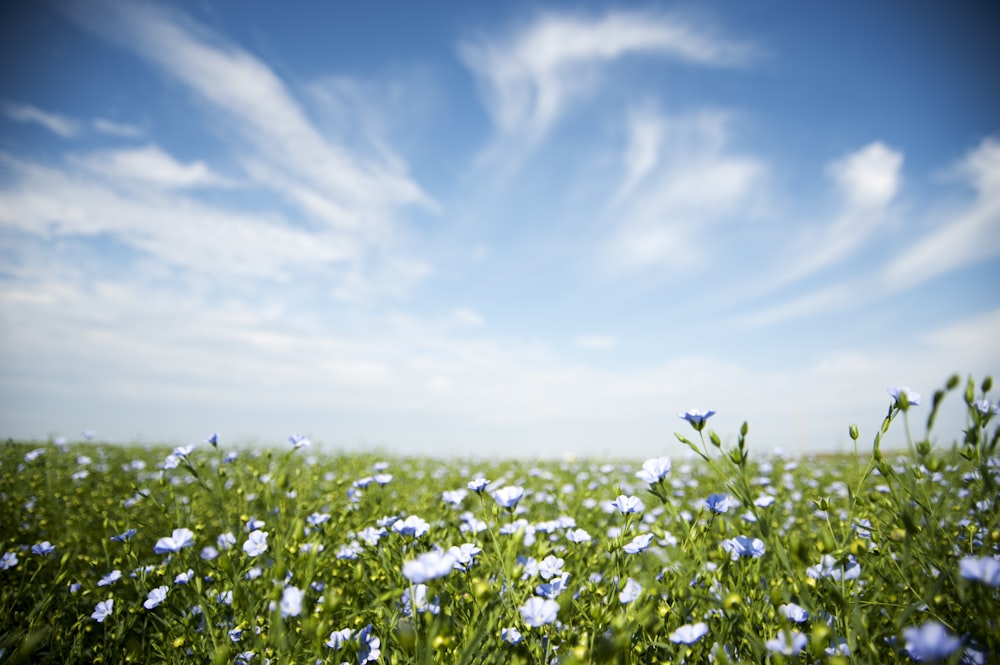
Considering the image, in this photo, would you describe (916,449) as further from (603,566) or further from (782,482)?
(782,482)

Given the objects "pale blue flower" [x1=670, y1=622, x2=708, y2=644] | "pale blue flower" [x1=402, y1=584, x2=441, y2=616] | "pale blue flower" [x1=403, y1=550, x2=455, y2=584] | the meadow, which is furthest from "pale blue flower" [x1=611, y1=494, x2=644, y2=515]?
"pale blue flower" [x1=403, y1=550, x2=455, y2=584]

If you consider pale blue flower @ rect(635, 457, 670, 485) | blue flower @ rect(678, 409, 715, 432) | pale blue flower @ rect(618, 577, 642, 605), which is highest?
blue flower @ rect(678, 409, 715, 432)

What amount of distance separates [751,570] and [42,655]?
319cm

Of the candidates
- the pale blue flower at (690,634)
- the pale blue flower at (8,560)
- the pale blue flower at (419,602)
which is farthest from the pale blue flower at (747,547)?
the pale blue flower at (8,560)

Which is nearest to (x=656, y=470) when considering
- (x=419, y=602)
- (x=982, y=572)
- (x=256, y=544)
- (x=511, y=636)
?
(x=511, y=636)

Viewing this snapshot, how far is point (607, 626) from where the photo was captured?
172 centimetres

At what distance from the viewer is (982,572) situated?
1.19 meters

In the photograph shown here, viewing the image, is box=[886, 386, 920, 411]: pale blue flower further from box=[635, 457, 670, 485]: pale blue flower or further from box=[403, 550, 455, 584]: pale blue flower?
box=[403, 550, 455, 584]: pale blue flower

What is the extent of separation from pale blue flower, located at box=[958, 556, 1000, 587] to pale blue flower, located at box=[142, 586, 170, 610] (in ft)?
8.43

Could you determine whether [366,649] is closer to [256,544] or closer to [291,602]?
[291,602]

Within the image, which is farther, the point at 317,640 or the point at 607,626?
the point at 607,626

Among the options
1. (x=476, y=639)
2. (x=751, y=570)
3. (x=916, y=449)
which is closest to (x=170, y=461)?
(x=476, y=639)

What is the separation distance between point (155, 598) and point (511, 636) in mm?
1568

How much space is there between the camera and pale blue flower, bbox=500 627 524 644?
1.67 meters
